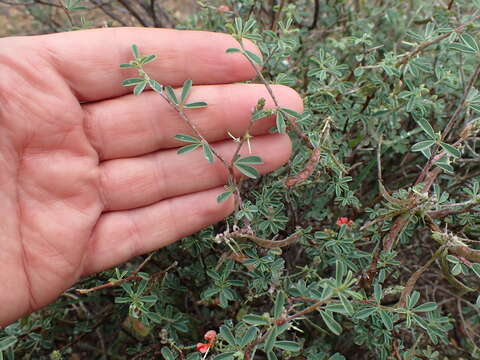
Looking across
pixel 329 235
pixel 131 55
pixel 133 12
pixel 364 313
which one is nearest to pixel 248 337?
pixel 364 313

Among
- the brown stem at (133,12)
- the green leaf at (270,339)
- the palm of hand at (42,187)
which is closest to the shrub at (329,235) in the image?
the green leaf at (270,339)

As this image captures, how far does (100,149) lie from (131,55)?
35 cm

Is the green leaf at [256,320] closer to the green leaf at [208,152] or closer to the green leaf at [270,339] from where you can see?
the green leaf at [270,339]

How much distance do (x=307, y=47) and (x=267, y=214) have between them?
1091mm

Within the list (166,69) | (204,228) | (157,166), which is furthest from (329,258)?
(166,69)

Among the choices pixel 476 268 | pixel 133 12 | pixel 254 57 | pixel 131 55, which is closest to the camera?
pixel 476 268

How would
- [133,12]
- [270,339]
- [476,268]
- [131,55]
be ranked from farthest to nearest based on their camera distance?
[133,12]
[131,55]
[476,268]
[270,339]

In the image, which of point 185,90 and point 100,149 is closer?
point 185,90

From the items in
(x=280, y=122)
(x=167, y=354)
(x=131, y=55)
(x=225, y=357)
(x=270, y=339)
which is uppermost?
(x=131, y=55)

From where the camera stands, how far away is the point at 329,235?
61.7 inches

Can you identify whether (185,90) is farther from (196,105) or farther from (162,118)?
(162,118)

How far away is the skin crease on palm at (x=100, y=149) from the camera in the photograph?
1.59 meters

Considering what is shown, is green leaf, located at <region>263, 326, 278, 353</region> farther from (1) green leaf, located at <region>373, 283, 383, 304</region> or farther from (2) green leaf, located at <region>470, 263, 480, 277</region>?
(2) green leaf, located at <region>470, 263, 480, 277</region>

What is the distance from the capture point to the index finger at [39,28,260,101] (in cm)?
163
